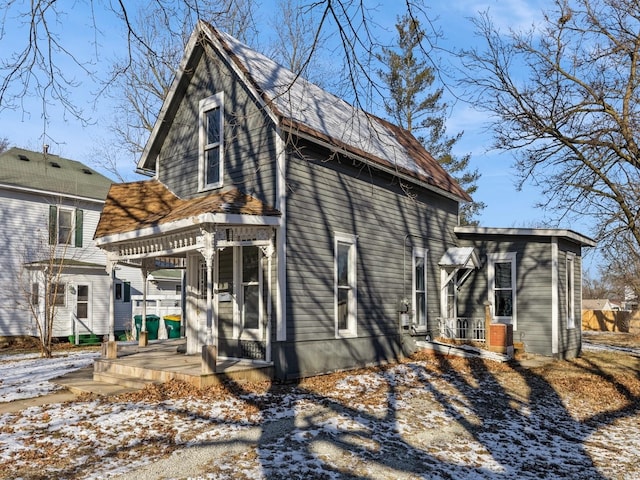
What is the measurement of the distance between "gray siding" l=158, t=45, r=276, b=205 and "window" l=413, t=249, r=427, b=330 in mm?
5599

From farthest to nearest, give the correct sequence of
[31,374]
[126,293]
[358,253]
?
[126,293]
[358,253]
[31,374]

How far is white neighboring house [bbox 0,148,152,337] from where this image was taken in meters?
21.6

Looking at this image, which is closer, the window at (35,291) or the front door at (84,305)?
the window at (35,291)

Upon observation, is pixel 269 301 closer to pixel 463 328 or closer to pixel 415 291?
pixel 415 291

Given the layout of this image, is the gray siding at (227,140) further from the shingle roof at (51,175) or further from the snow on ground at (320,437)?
the shingle roof at (51,175)

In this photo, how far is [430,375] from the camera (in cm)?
1200

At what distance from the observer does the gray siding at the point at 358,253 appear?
36.1 feet

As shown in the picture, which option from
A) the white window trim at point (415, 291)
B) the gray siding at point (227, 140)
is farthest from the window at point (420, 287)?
the gray siding at point (227, 140)

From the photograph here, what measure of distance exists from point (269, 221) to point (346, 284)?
9.33 ft

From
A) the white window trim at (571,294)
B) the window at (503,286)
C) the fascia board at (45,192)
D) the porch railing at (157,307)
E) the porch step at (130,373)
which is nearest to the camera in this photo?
the porch step at (130,373)

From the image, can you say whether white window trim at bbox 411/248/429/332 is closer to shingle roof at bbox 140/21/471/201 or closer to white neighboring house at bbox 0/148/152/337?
shingle roof at bbox 140/21/471/201

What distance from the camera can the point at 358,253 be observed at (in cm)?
1275

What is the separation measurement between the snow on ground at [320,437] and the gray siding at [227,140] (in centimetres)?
428

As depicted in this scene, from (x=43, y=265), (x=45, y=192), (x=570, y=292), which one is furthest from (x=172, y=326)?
(x=570, y=292)
